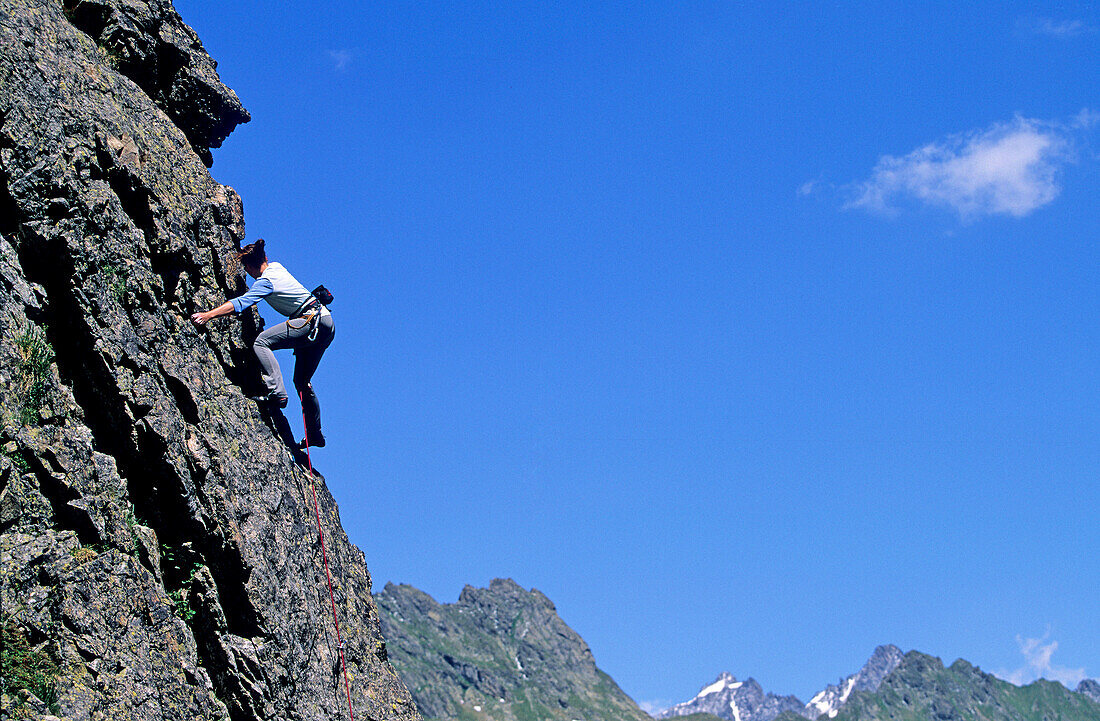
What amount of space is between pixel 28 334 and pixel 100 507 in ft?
8.81

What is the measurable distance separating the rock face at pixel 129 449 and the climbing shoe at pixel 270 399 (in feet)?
0.87

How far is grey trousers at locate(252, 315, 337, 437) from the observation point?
20016 mm

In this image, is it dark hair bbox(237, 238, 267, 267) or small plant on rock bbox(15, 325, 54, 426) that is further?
dark hair bbox(237, 238, 267, 267)

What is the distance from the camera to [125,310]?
1677cm

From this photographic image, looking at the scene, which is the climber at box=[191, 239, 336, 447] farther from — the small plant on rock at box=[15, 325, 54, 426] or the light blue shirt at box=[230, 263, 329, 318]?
the small plant on rock at box=[15, 325, 54, 426]

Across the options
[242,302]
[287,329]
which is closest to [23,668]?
[242,302]

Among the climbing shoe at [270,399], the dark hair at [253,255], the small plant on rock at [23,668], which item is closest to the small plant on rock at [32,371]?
the small plant on rock at [23,668]

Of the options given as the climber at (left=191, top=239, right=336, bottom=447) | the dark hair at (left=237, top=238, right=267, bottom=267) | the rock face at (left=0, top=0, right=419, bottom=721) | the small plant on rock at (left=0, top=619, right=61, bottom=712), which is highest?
the dark hair at (left=237, top=238, right=267, bottom=267)

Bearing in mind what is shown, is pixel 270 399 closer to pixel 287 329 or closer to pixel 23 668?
pixel 287 329

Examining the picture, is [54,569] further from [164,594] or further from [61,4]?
[61,4]

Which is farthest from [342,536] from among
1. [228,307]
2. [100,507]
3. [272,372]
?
[100,507]

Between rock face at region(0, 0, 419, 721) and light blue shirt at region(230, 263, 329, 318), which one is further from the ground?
light blue shirt at region(230, 263, 329, 318)

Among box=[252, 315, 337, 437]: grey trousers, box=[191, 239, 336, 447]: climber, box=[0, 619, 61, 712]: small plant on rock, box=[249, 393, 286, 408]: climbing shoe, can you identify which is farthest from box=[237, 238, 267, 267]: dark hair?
box=[0, 619, 61, 712]: small plant on rock

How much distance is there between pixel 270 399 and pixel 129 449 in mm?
4173
